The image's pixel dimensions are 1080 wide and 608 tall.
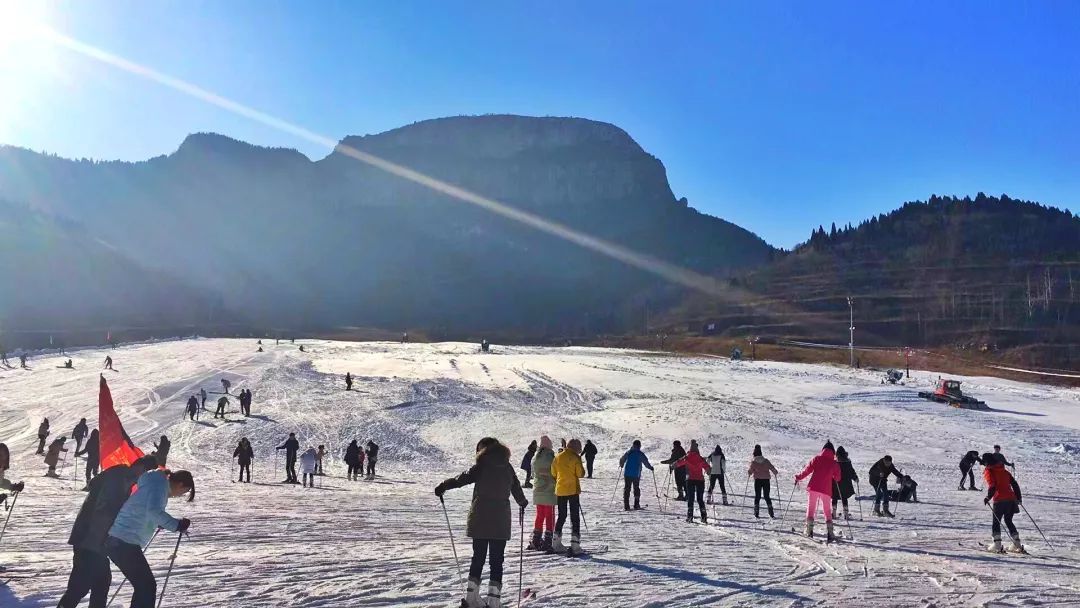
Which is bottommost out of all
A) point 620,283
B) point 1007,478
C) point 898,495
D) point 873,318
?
point 898,495

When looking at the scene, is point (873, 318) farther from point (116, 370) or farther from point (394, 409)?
point (116, 370)

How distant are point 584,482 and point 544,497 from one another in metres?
10.7

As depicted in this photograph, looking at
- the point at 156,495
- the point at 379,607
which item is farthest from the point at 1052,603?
the point at 156,495

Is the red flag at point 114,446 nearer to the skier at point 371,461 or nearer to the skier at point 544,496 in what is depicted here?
the skier at point 544,496

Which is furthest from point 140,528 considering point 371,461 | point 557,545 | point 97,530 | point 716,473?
point 371,461

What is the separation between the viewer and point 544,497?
10.1m

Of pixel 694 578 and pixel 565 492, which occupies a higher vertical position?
pixel 565 492

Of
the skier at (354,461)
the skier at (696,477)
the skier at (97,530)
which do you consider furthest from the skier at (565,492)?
the skier at (354,461)

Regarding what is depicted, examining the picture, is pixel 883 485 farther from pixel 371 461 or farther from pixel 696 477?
pixel 371 461

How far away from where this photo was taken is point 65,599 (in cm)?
620

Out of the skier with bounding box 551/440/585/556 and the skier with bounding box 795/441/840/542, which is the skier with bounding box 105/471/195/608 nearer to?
the skier with bounding box 551/440/585/556

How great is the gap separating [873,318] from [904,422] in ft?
260

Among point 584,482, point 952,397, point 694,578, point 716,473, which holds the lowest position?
point 584,482

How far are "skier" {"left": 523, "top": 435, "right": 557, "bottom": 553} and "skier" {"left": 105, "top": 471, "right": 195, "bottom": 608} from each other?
504cm
